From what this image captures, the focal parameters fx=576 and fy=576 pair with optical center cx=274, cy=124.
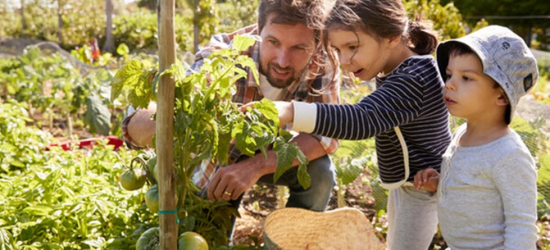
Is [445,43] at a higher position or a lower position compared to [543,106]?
higher

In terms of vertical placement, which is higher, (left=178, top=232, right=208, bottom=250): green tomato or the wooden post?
the wooden post

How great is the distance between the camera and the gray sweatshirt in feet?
4.42

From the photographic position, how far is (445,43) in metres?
1.51

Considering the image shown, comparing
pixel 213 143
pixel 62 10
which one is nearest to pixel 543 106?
pixel 213 143

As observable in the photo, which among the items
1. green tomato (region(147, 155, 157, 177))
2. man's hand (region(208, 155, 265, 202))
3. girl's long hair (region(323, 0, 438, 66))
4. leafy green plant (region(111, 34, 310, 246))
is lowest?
man's hand (region(208, 155, 265, 202))

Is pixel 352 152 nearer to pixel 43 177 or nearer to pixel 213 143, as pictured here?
pixel 43 177

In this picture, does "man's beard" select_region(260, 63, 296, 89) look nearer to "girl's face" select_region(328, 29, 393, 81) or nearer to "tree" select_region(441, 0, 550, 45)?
"girl's face" select_region(328, 29, 393, 81)

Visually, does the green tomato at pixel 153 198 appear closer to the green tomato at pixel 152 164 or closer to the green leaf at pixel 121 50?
the green tomato at pixel 152 164

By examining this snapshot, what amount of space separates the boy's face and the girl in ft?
0.31

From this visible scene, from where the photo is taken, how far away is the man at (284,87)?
180 centimetres

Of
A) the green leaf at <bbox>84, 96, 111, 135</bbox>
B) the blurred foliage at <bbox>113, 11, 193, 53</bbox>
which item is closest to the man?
the green leaf at <bbox>84, 96, 111, 135</bbox>

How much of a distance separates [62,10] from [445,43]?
37.3ft

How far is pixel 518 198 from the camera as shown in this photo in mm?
1343

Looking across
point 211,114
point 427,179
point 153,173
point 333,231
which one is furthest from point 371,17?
point 333,231
